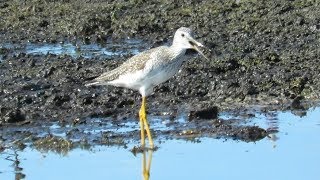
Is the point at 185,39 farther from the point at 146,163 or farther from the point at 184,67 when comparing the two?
the point at 184,67

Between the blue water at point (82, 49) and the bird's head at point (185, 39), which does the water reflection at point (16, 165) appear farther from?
the blue water at point (82, 49)

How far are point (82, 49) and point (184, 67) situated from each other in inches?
79.7

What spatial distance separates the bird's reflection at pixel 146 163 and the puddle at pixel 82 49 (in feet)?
12.9

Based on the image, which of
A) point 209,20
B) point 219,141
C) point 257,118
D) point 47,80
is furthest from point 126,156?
point 209,20

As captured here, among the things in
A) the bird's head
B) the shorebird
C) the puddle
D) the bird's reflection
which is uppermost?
the puddle

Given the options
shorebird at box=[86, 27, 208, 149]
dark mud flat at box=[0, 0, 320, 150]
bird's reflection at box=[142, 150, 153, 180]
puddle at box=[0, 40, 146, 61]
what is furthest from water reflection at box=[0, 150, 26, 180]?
puddle at box=[0, 40, 146, 61]

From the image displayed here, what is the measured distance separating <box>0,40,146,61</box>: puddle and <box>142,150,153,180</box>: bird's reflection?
12.9 feet

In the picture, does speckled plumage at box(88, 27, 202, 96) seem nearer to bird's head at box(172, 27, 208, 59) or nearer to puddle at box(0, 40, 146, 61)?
bird's head at box(172, 27, 208, 59)

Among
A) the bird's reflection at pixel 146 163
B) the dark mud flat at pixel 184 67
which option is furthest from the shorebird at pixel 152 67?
the dark mud flat at pixel 184 67

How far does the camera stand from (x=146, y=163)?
11.3 m

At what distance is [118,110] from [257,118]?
1588mm

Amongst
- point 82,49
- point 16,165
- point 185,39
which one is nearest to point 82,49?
point 82,49

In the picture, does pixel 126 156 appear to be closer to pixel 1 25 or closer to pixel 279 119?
pixel 279 119

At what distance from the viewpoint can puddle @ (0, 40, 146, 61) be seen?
15492 mm
